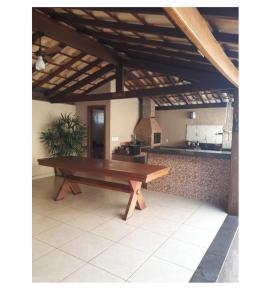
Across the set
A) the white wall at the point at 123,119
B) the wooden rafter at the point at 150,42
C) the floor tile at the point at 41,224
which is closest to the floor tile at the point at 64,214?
the floor tile at the point at 41,224

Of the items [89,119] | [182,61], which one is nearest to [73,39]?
[182,61]

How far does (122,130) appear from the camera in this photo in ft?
22.8

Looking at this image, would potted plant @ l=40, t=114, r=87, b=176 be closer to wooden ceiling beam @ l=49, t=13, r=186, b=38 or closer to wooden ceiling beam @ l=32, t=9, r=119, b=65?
wooden ceiling beam @ l=32, t=9, r=119, b=65

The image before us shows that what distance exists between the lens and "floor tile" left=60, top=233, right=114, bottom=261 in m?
2.32

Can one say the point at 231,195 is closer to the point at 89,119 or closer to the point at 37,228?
the point at 37,228

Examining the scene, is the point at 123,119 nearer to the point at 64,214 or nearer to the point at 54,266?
the point at 64,214

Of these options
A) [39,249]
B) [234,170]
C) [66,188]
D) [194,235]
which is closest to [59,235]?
[39,249]

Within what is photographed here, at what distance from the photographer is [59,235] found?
2.73m

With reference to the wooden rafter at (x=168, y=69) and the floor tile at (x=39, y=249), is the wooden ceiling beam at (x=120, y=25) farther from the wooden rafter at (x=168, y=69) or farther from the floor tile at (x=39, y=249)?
the floor tile at (x=39, y=249)

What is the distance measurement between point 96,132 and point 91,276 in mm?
5643

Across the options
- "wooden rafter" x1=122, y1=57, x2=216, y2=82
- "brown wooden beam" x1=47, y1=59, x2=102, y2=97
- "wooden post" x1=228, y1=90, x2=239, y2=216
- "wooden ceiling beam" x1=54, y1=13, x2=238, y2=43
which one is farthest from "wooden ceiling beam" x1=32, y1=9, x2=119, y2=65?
"wooden post" x1=228, y1=90, x2=239, y2=216

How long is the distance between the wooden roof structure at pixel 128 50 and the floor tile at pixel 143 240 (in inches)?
80.6

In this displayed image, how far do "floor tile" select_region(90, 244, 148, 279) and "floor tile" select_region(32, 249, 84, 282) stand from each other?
205mm

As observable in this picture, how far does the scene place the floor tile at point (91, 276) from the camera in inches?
75.6
